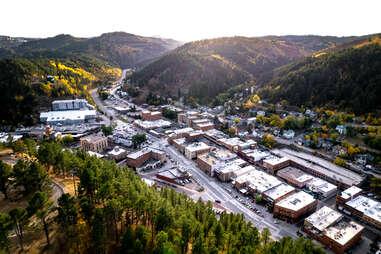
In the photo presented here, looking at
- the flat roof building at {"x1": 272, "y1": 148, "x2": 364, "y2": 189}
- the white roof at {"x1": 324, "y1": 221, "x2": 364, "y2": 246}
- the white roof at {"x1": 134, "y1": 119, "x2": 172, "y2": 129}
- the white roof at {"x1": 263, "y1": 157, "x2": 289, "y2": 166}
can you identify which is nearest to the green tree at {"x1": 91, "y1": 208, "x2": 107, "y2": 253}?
the white roof at {"x1": 324, "y1": 221, "x2": 364, "y2": 246}

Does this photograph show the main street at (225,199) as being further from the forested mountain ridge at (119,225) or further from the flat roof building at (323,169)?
the flat roof building at (323,169)

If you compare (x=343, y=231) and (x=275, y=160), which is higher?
(x=275, y=160)

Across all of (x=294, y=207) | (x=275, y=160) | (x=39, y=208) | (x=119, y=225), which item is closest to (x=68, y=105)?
(x=119, y=225)

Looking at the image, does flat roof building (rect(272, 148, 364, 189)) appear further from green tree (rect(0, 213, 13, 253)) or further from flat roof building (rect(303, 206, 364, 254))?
green tree (rect(0, 213, 13, 253))

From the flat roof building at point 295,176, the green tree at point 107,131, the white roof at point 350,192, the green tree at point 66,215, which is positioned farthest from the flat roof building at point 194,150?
the green tree at point 66,215

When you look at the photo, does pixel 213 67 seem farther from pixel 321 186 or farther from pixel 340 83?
pixel 321 186
